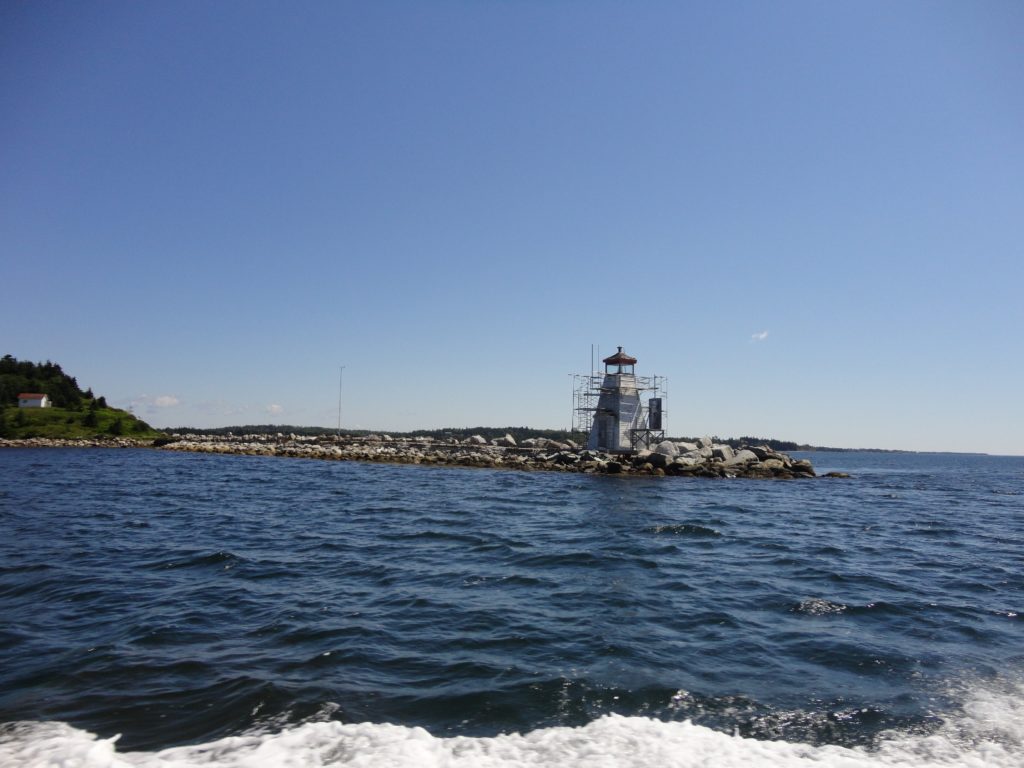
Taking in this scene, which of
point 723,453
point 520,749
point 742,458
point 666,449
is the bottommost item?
point 520,749

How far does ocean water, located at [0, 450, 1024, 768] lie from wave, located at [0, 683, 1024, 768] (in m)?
0.03

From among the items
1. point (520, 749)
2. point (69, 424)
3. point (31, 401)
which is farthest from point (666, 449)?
point (31, 401)

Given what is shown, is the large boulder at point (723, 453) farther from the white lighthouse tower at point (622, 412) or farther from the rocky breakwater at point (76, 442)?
the rocky breakwater at point (76, 442)

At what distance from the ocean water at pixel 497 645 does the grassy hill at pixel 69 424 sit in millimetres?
63148

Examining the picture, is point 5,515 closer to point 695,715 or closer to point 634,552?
point 634,552

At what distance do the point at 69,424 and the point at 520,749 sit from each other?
87.4 metres

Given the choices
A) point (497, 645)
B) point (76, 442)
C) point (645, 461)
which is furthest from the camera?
point (76, 442)

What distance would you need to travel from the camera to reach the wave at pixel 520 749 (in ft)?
16.9

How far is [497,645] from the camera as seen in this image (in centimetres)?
797

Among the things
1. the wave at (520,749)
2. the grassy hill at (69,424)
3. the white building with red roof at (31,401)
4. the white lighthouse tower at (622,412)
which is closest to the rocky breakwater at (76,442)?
the grassy hill at (69,424)

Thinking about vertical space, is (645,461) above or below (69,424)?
below

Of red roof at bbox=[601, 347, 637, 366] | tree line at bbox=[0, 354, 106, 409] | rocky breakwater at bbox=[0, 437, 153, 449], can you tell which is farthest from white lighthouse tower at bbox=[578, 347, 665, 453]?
tree line at bbox=[0, 354, 106, 409]

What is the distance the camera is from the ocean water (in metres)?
5.55

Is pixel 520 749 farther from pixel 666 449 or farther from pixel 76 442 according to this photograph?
pixel 76 442
